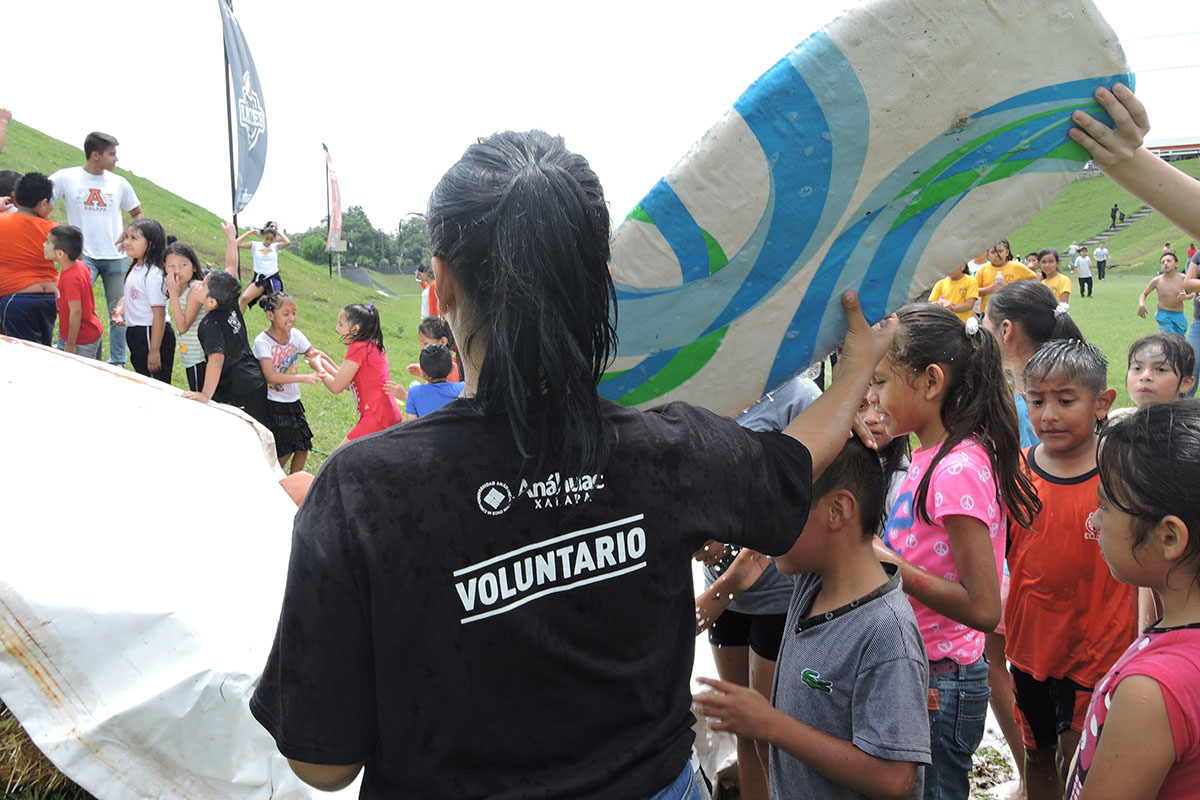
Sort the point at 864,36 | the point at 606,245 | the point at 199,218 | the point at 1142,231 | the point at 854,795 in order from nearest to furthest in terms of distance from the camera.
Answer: the point at 606,245 < the point at 864,36 < the point at 854,795 < the point at 199,218 < the point at 1142,231

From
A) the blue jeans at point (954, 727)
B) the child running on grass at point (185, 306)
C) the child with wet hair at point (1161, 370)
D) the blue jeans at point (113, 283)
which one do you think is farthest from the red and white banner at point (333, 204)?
the blue jeans at point (954, 727)

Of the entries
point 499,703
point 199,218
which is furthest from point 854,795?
point 199,218

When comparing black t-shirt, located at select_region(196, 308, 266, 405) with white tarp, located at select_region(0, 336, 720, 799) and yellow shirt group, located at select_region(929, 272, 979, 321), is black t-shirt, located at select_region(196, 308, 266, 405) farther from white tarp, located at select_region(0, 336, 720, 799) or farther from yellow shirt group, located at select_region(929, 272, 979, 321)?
yellow shirt group, located at select_region(929, 272, 979, 321)

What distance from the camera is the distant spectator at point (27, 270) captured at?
6750 millimetres

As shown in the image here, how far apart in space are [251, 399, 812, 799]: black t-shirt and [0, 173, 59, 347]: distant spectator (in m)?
7.15

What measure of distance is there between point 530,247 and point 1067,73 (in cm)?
115

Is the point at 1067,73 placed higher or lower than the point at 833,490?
higher

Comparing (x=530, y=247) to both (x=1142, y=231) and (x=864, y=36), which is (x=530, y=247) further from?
(x=1142, y=231)

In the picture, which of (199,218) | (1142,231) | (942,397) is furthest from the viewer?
(1142,231)

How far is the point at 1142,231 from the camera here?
4775 centimetres

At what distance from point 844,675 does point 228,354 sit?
546 centimetres

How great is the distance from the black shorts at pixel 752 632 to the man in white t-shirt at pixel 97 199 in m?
6.94

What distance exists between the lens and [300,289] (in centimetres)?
2373

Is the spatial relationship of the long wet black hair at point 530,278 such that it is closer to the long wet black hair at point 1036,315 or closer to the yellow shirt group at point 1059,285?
the long wet black hair at point 1036,315
